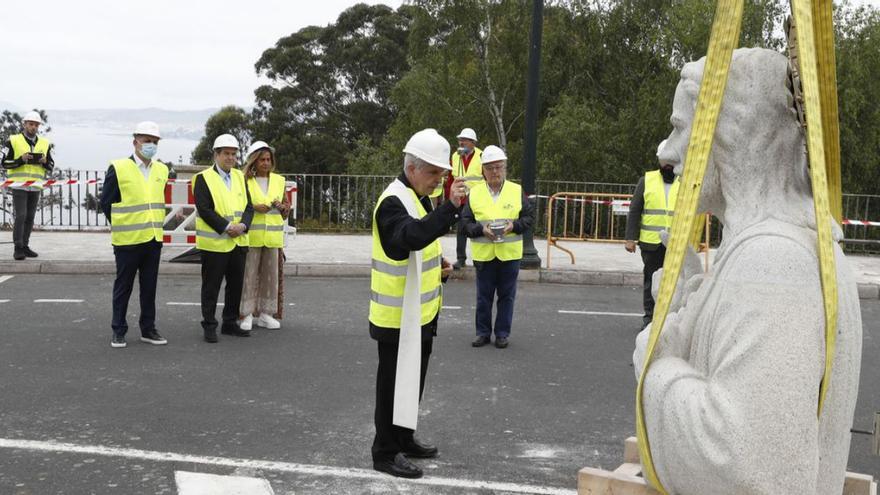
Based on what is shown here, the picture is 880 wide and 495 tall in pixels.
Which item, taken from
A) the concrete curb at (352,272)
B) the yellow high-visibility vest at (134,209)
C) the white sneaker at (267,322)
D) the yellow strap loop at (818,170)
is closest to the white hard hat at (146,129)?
the yellow high-visibility vest at (134,209)

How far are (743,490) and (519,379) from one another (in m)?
4.66

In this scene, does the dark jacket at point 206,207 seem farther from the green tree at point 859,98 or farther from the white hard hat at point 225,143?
the green tree at point 859,98

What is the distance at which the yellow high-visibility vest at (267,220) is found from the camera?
9.02m

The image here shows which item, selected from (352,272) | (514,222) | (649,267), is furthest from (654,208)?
(352,272)

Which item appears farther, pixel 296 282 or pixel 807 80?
pixel 296 282

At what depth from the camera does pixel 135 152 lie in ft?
26.8

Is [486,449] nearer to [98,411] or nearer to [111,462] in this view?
[111,462]

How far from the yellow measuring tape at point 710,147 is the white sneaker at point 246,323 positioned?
636cm

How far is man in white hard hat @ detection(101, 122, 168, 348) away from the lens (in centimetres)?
800

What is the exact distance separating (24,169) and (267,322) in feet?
19.0

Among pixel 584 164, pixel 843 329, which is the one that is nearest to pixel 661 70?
pixel 584 164

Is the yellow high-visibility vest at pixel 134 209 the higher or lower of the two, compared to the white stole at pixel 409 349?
higher

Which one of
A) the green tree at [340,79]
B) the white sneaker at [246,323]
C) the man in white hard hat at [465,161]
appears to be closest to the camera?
the white sneaker at [246,323]

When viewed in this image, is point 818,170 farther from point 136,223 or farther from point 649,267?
point 649,267
